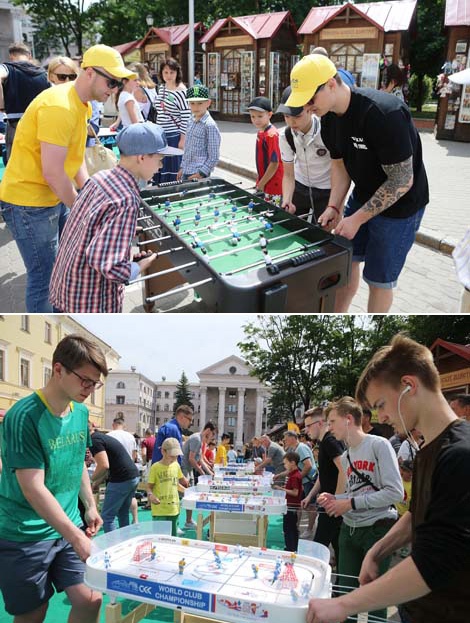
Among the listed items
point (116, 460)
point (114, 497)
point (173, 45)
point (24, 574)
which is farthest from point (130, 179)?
point (173, 45)

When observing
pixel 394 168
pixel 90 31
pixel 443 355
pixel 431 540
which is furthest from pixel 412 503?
pixel 90 31

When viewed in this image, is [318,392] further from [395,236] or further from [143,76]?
[143,76]

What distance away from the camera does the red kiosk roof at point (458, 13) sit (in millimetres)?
12852

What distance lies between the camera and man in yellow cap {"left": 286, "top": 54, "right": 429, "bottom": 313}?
2.95 meters

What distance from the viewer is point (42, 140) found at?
3074mm

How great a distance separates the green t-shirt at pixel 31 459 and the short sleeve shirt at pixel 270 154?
3541mm

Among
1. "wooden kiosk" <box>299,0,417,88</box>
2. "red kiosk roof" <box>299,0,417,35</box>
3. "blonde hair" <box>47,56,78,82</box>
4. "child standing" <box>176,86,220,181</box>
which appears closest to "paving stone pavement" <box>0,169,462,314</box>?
"child standing" <box>176,86,220,181</box>

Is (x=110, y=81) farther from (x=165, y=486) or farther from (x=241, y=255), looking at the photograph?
(x=165, y=486)

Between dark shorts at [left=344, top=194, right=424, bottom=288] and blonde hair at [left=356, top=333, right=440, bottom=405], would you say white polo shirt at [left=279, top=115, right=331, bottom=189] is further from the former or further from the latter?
blonde hair at [left=356, top=333, right=440, bottom=405]

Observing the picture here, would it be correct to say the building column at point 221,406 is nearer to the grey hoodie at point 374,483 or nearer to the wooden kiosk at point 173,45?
the grey hoodie at point 374,483

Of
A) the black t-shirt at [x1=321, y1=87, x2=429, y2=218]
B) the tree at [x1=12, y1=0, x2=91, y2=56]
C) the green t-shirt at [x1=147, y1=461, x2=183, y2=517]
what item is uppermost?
the tree at [x1=12, y1=0, x2=91, y2=56]

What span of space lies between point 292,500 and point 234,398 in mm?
1897

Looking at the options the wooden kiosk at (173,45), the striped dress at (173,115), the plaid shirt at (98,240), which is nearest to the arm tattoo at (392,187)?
the plaid shirt at (98,240)

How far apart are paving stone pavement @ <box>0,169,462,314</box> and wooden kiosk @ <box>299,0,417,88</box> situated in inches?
478
